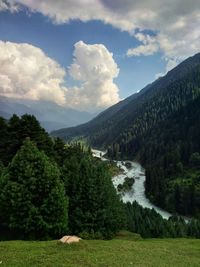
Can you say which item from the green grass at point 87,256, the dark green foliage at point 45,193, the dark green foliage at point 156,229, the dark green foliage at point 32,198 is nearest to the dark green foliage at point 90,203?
→ the dark green foliage at point 45,193

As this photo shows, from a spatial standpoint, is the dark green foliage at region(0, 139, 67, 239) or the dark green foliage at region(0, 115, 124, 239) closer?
the dark green foliage at region(0, 139, 67, 239)

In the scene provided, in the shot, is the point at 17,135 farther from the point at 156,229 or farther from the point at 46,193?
the point at 156,229

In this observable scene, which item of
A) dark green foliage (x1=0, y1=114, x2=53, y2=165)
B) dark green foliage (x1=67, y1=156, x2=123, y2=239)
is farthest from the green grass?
dark green foliage (x1=0, y1=114, x2=53, y2=165)

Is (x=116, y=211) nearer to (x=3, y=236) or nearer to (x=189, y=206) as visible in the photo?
(x=3, y=236)

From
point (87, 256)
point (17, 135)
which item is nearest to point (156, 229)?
point (17, 135)

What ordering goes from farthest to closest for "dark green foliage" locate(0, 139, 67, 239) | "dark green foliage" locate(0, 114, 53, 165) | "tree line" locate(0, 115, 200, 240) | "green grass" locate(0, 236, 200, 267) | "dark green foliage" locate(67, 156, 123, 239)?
"dark green foliage" locate(0, 114, 53, 165), "dark green foliage" locate(67, 156, 123, 239), "tree line" locate(0, 115, 200, 240), "dark green foliage" locate(0, 139, 67, 239), "green grass" locate(0, 236, 200, 267)

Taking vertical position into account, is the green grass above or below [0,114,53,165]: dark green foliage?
below

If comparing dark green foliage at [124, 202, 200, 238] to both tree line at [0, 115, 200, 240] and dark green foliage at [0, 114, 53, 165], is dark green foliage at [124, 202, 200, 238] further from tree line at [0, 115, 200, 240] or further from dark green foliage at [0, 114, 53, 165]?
dark green foliage at [0, 114, 53, 165]

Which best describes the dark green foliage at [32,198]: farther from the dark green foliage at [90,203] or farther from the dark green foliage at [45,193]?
the dark green foliage at [90,203]

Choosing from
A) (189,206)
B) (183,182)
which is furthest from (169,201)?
(183,182)
